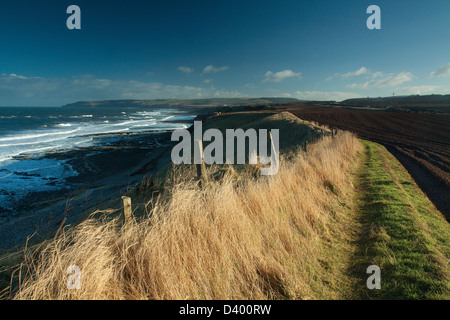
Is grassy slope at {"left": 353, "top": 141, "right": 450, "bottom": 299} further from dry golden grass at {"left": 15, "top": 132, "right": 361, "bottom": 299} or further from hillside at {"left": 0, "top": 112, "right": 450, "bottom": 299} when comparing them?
dry golden grass at {"left": 15, "top": 132, "right": 361, "bottom": 299}

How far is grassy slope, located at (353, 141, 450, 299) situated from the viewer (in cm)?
344

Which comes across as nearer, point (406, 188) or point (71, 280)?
point (71, 280)

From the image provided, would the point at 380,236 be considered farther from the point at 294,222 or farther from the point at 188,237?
the point at 188,237

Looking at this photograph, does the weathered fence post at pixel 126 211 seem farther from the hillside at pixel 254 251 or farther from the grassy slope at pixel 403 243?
the grassy slope at pixel 403 243

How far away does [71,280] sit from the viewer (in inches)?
99.8

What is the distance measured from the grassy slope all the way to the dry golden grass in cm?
62

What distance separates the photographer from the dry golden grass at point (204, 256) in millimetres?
2656

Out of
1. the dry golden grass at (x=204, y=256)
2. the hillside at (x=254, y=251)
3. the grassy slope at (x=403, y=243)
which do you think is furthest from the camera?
the grassy slope at (x=403, y=243)

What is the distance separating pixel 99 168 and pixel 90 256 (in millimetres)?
21818

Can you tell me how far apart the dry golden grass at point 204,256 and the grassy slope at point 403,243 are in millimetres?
618

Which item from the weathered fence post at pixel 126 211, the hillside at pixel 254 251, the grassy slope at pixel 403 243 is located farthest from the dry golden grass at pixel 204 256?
the grassy slope at pixel 403 243

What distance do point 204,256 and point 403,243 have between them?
158 inches

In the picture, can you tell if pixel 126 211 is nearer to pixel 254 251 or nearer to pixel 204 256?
pixel 204 256
